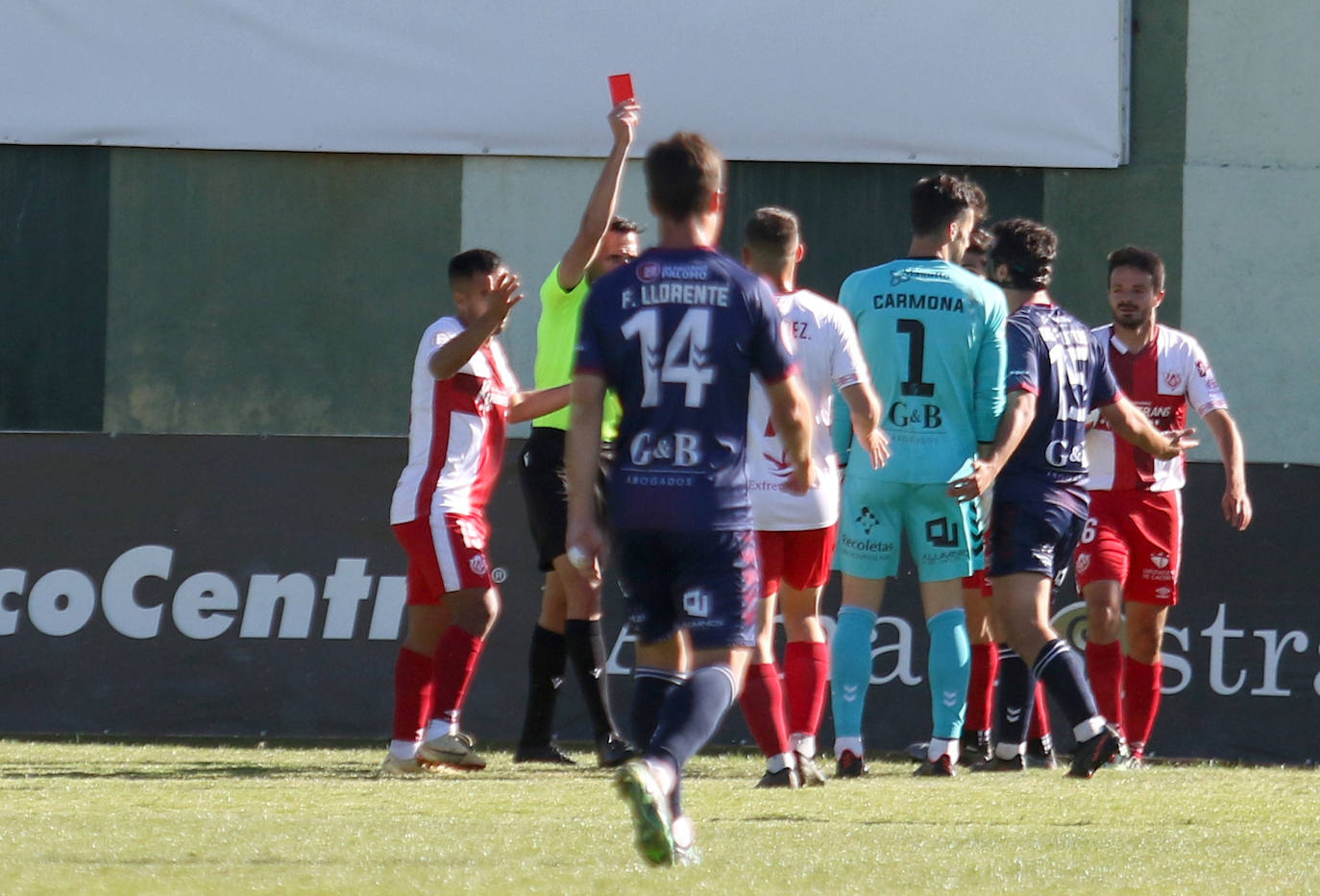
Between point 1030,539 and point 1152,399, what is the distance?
4.77ft

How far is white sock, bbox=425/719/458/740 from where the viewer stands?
6648 mm

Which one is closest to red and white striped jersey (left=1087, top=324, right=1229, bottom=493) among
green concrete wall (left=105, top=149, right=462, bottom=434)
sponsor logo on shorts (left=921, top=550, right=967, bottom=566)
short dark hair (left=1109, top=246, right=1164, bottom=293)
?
short dark hair (left=1109, top=246, right=1164, bottom=293)

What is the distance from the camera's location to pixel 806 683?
→ 6230 millimetres

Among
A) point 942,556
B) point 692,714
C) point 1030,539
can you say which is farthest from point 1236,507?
point 692,714

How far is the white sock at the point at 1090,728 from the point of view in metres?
5.99

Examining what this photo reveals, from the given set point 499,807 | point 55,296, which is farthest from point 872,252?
point 499,807

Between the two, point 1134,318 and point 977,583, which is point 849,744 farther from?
point 1134,318

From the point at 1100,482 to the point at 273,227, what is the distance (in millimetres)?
6411

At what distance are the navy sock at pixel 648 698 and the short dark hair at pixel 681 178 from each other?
3.66 ft

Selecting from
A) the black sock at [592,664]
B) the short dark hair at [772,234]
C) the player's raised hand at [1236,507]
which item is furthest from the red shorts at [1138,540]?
the short dark hair at [772,234]

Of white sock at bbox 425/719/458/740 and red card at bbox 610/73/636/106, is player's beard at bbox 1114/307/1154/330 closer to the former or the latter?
red card at bbox 610/73/636/106

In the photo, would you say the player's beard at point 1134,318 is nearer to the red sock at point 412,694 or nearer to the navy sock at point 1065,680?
the navy sock at point 1065,680

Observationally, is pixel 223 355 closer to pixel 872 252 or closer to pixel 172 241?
pixel 172 241

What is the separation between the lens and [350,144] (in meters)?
11.8
